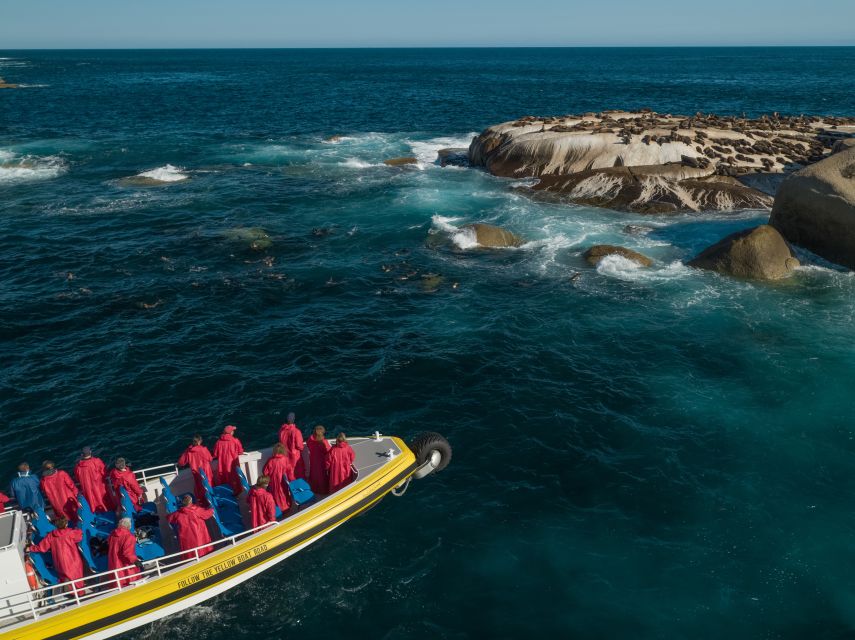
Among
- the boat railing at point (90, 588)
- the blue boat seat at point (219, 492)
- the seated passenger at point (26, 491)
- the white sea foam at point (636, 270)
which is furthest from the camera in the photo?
the white sea foam at point (636, 270)

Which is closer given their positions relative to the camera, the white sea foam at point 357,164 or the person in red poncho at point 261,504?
the person in red poncho at point 261,504

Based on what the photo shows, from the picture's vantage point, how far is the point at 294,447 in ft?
64.0

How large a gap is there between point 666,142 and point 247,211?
1284 inches

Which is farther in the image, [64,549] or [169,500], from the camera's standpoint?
[169,500]

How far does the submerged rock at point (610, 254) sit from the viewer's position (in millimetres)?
36594

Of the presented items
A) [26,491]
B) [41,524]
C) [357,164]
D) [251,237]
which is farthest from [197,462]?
[357,164]

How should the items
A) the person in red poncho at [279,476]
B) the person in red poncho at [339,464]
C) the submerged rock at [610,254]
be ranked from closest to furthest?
1. the person in red poncho at [279,476]
2. the person in red poncho at [339,464]
3. the submerged rock at [610,254]

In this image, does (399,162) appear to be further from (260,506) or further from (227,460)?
(260,506)

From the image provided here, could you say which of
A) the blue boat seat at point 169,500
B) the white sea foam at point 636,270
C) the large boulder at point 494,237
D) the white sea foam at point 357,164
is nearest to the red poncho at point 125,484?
the blue boat seat at point 169,500

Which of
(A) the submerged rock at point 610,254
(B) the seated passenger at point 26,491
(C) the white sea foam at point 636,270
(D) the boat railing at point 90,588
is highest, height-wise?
(A) the submerged rock at point 610,254

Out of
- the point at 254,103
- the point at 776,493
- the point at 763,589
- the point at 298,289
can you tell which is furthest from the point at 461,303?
the point at 254,103

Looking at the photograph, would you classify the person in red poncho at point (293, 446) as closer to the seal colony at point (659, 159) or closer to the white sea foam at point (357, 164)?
the seal colony at point (659, 159)

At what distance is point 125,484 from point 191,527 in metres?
2.87

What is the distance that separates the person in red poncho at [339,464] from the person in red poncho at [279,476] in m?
1.25
